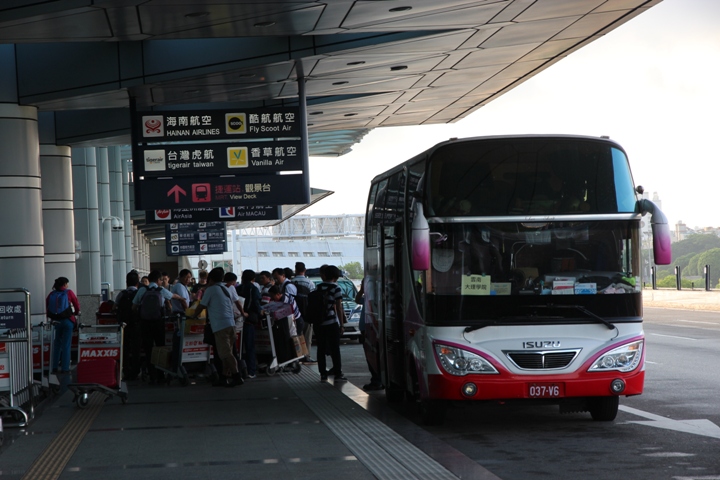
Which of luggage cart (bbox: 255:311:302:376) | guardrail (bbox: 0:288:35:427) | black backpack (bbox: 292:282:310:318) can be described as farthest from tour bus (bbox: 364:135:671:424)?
black backpack (bbox: 292:282:310:318)

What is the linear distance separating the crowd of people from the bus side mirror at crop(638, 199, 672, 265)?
20.5 ft

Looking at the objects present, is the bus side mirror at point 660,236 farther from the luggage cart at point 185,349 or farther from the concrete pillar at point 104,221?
the concrete pillar at point 104,221

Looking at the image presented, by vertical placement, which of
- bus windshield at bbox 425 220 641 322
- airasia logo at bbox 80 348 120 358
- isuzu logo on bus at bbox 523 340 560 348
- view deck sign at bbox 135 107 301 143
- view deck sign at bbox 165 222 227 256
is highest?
view deck sign at bbox 135 107 301 143

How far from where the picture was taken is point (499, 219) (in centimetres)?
1021

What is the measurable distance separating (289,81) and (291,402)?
22.1ft

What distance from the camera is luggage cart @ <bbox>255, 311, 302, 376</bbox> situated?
17.4 meters

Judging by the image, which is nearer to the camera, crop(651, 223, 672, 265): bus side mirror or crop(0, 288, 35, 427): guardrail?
crop(651, 223, 672, 265): bus side mirror

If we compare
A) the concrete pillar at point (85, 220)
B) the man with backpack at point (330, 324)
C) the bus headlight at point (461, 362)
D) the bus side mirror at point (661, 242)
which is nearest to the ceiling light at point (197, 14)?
the man with backpack at point (330, 324)

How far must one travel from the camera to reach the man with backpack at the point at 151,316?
16547 millimetres

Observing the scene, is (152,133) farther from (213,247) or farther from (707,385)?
(213,247)

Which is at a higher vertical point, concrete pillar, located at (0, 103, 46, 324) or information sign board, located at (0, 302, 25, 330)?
concrete pillar, located at (0, 103, 46, 324)

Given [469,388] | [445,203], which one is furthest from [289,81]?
[469,388]

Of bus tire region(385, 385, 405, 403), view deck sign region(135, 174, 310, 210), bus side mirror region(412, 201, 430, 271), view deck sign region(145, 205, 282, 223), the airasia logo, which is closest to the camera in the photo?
bus side mirror region(412, 201, 430, 271)

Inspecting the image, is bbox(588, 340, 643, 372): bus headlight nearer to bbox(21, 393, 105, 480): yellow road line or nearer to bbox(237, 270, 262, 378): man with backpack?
bbox(21, 393, 105, 480): yellow road line
